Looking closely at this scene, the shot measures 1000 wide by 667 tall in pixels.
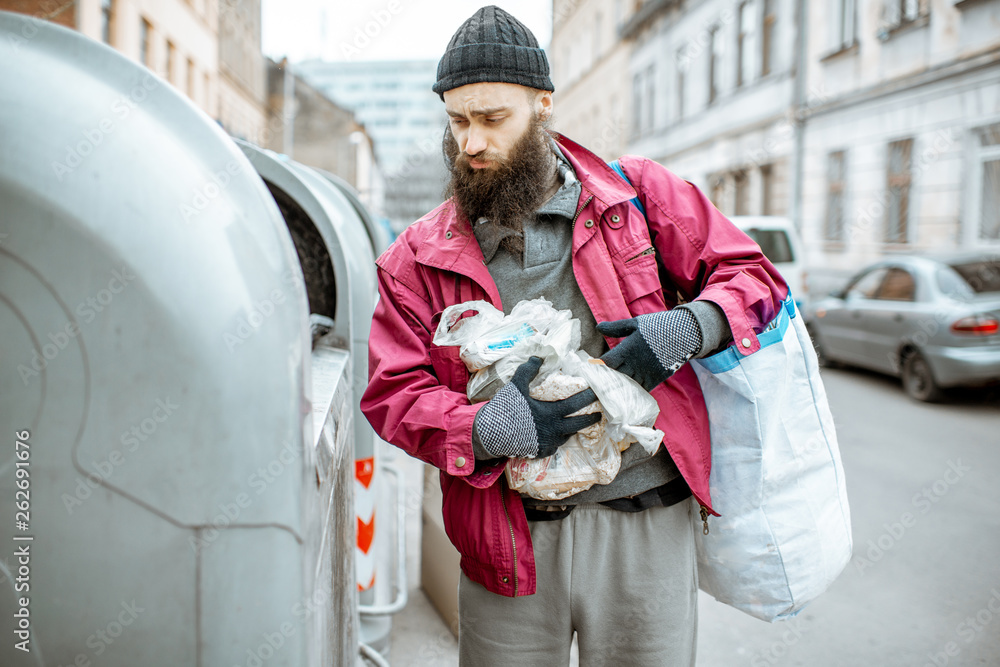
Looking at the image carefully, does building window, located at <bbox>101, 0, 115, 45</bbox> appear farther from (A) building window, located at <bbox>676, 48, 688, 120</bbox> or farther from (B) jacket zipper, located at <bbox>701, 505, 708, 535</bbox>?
(B) jacket zipper, located at <bbox>701, 505, 708, 535</bbox>

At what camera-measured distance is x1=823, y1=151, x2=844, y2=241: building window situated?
14375 millimetres

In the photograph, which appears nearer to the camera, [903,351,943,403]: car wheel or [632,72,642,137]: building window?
[903,351,943,403]: car wheel

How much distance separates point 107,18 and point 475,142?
16093 millimetres

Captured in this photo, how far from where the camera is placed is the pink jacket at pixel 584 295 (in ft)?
5.30

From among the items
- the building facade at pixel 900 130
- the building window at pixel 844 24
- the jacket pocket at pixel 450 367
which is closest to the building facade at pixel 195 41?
the jacket pocket at pixel 450 367

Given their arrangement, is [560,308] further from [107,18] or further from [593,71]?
[593,71]

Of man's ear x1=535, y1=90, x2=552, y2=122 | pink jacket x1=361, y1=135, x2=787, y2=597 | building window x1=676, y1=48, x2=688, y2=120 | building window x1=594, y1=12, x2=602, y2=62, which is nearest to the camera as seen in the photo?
pink jacket x1=361, y1=135, x2=787, y2=597

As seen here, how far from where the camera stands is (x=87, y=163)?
1016mm

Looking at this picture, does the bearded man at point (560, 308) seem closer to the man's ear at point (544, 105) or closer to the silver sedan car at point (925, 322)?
the man's ear at point (544, 105)

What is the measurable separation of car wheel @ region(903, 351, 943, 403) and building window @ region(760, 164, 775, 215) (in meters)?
9.71

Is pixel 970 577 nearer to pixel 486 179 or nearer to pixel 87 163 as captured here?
pixel 486 179

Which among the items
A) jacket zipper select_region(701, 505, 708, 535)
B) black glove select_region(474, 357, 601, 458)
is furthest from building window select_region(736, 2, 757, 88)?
black glove select_region(474, 357, 601, 458)

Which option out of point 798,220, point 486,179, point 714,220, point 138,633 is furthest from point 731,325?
point 798,220

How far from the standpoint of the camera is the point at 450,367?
5.52 ft
